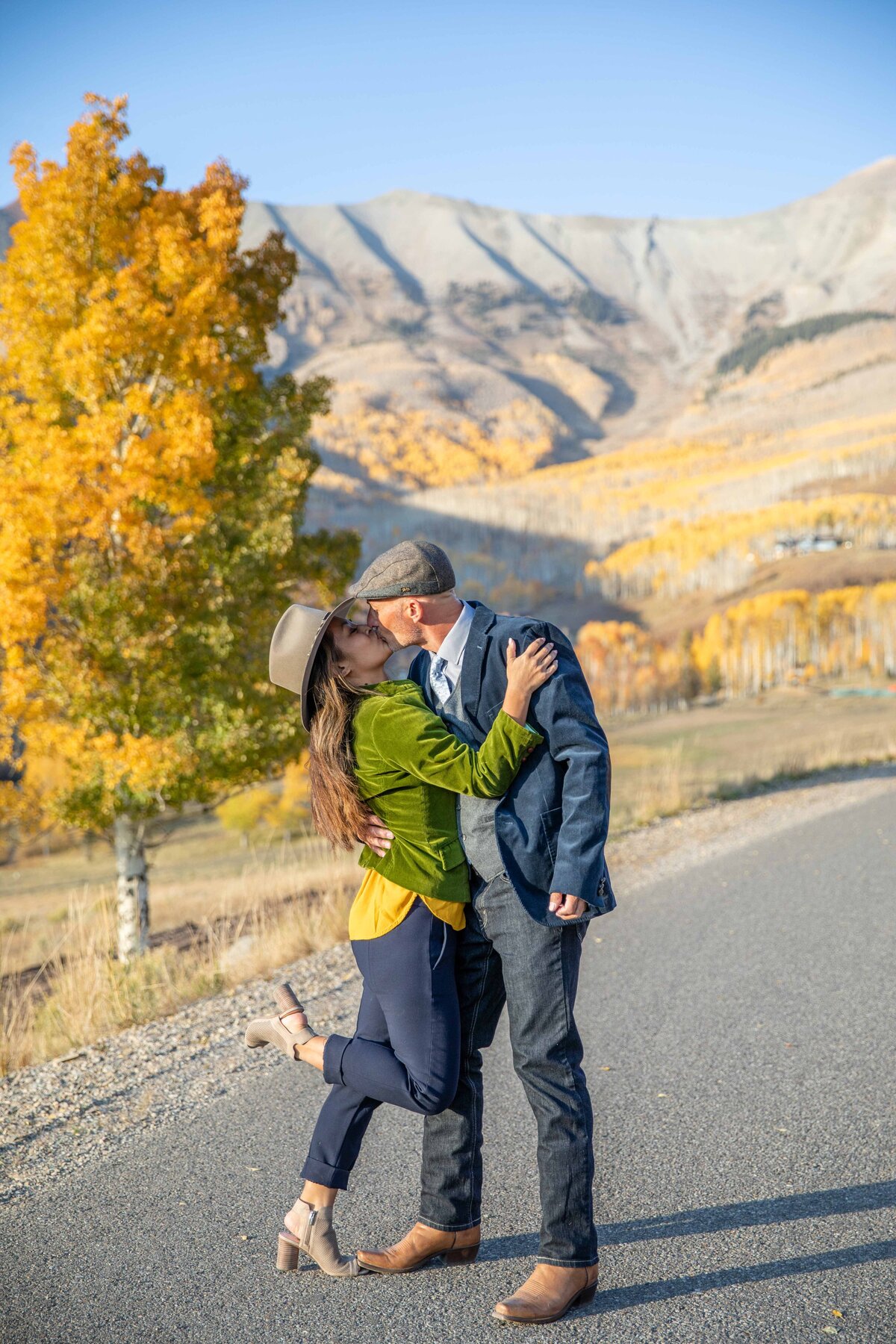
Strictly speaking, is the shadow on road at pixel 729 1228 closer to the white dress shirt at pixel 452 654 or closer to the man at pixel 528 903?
the man at pixel 528 903

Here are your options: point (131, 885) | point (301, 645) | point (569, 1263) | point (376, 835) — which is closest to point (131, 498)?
point (131, 885)

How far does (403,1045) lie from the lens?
3080 mm

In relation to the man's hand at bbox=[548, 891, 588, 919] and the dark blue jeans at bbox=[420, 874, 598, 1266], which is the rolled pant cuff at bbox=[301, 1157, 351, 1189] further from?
the man's hand at bbox=[548, 891, 588, 919]

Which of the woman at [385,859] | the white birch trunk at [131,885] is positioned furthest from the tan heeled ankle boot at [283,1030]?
the white birch trunk at [131,885]

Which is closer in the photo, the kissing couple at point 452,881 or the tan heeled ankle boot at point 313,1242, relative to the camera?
the kissing couple at point 452,881

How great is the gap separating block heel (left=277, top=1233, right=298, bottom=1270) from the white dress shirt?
5.48 feet

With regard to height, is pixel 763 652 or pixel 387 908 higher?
pixel 387 908

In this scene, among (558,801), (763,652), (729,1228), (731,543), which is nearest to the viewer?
(558,801)

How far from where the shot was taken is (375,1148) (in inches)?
162

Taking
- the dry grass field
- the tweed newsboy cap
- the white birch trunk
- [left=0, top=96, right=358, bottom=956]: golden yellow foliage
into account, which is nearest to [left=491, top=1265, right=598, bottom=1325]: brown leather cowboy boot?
the tweed newsboy cap

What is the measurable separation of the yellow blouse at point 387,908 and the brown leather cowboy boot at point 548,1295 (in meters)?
0.98

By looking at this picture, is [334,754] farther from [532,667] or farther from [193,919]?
[193,919]

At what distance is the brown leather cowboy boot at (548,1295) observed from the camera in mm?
2898

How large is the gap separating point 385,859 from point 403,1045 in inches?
21.1
